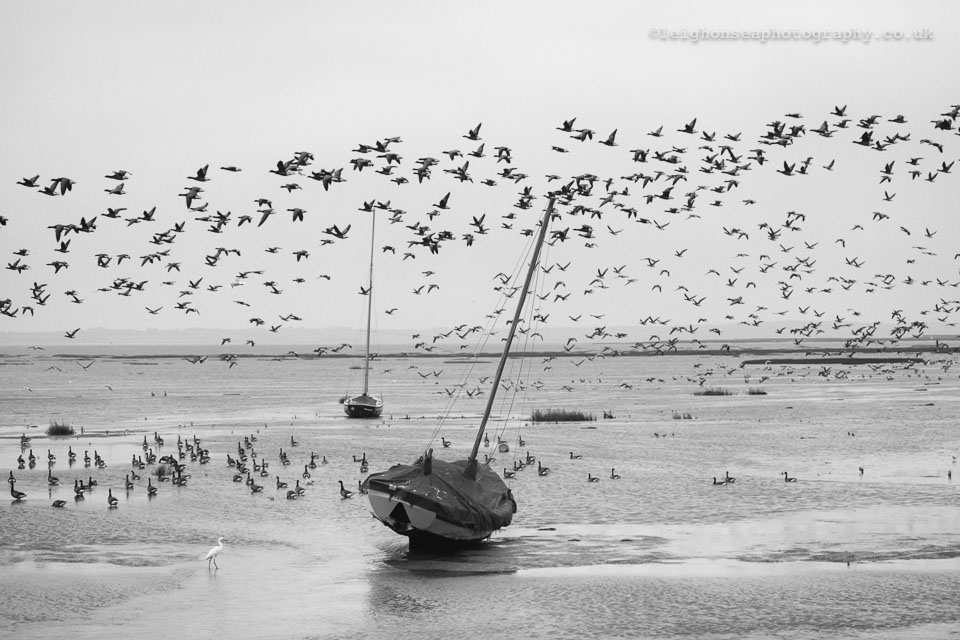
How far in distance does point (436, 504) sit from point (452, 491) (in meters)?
0.83

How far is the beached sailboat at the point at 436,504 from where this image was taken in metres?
27.3

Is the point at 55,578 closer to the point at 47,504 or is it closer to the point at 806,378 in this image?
the point at 47,504

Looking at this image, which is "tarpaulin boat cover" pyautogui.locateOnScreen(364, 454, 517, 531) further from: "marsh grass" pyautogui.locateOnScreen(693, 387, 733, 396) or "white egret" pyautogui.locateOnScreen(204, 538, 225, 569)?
"marsh grass" pyautogui.locateOnScreen(693, 387, 733, 396)

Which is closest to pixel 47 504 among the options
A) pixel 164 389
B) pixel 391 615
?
pixel 391 615

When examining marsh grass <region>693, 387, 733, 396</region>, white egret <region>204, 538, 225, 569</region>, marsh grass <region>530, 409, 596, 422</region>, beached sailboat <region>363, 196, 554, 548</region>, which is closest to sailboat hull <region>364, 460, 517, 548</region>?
→ beached sailboat <region>363, 196, 554, 548</region>

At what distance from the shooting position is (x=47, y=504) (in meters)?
34.9

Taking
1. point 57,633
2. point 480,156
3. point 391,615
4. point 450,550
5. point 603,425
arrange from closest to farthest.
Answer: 1. point 57,633
2. point 391,615
3. point 450,550
4. point 480,156
5. point 603,425

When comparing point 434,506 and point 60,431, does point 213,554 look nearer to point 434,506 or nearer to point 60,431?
point 434,506

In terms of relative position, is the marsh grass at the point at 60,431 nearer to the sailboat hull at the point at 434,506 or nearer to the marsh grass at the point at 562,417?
the marsh grass at the point at 562,417

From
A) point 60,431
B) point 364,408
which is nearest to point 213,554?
point 60,431

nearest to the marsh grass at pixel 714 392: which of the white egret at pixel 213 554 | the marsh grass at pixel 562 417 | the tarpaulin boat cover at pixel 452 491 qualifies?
the marsh grass at pixel 562 417

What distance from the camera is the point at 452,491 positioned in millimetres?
27891

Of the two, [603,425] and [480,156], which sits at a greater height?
[480,156]

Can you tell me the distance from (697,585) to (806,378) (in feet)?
Answer: 341
